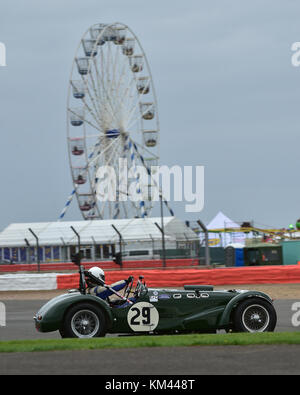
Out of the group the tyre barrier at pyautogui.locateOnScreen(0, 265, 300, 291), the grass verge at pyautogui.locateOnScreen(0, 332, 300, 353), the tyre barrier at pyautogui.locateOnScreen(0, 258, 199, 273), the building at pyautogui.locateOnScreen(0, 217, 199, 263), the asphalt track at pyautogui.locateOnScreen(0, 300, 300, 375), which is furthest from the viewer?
the building at pyautogui.locateOnScreen(0, 217, 199, 263)

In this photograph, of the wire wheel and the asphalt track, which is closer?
the asphalt track

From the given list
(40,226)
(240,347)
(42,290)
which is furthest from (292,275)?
(40,226)

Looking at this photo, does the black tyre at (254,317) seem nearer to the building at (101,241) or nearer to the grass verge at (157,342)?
the grass verge at (157,342)

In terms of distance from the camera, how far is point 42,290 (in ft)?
82.1

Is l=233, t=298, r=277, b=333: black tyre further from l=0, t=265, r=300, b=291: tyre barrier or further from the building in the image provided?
the building

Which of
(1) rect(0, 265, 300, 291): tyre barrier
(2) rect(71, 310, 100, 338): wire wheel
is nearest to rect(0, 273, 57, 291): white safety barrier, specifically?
(1) rect(0, 265, 300, 291): tyre barrier

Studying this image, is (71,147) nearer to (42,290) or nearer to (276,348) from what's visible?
(42,290)

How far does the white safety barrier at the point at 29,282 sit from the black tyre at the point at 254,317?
49.1ft

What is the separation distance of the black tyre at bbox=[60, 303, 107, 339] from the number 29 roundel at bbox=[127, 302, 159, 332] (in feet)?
1.19

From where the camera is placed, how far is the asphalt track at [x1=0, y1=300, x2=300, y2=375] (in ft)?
22.5

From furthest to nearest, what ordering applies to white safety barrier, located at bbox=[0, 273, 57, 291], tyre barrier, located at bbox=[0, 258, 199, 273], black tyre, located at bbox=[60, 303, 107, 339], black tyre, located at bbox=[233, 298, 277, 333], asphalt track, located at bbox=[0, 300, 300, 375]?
tyre barrier, located at bbox=[0, 258, 199, 273]
white safety barrier, located at bbox=[0, 273, 57, 291]
black tyre, located at bbox=[233, 298, 277, 333]
black tyre, located at bbox=[60, 303, 107, 339]
asphalt track, located at bbox=[0, 300, 300, 375]

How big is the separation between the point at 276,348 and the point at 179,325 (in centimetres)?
221

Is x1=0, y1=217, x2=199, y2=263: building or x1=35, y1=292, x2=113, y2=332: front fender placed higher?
x1=0, y1=217, x2=199, y2=263: building

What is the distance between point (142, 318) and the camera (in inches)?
400
